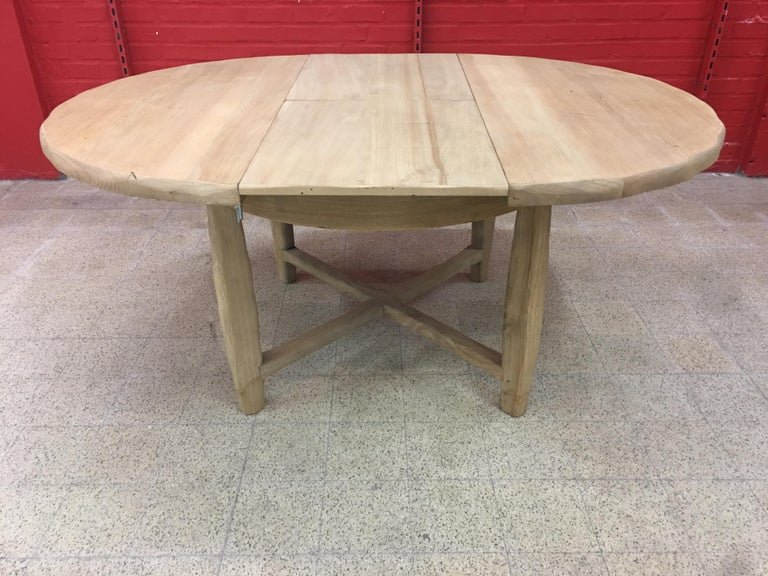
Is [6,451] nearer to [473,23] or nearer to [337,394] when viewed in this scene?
[337,394]

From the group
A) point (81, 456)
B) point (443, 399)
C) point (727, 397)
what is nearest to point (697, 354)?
point (727, 397)

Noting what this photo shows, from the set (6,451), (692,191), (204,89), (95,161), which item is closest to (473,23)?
(692,191)

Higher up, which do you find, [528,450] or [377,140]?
[377,140]

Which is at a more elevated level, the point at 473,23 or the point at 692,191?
the point at 473,23

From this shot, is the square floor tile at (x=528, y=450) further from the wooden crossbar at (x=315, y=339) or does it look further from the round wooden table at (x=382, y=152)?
the wooden crossbar at (x=315, y=339)

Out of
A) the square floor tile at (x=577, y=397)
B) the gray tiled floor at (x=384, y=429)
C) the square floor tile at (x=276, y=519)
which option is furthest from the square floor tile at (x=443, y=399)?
the square floor tile at (x=276, y=519)

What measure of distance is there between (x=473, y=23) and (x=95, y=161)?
84.1 inches

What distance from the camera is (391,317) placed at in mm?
1803

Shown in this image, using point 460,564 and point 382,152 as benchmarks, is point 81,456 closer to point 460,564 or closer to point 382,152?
point 460,564

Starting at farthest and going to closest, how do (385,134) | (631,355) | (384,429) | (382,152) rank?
(631,355)
(384,429)
(385,134)
(382,152)

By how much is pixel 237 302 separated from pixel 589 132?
0.90m

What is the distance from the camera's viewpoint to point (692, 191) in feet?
9.66

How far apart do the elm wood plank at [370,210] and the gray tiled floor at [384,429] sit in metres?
0.59

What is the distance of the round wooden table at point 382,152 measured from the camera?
108cm
